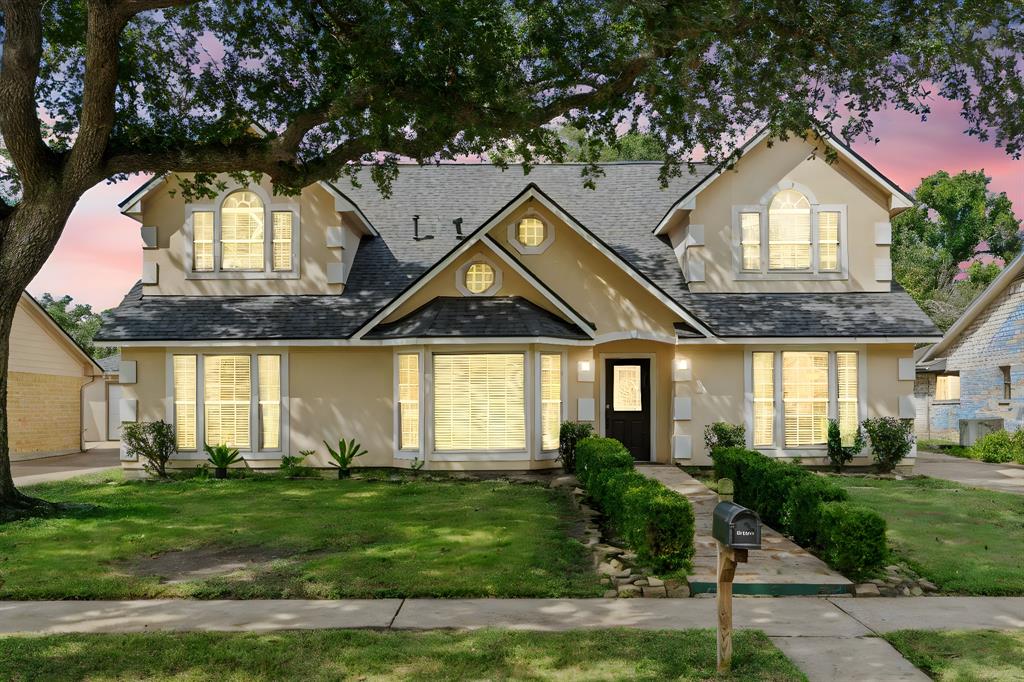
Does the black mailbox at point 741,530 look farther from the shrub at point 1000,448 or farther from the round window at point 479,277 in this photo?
the shrub at point 1000,448

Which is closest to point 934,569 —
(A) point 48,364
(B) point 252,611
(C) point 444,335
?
(B) point 252,611

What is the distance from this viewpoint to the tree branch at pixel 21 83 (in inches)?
465

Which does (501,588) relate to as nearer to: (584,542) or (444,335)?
(584,542)

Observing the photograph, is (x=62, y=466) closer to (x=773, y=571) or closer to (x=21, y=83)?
(x=21, y=83)

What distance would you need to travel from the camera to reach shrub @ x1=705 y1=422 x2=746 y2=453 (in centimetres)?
1684

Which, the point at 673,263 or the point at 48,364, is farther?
the point at 48,364

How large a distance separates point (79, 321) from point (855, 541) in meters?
58.7

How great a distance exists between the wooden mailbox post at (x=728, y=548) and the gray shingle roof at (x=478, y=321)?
9.70 metres

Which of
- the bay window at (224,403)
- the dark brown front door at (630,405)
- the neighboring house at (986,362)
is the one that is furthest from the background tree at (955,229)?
the bay window at (224,403)

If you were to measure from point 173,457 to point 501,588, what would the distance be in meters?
11.6

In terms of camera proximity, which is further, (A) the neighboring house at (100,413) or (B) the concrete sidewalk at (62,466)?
(A) the neighboring house at (100,413)

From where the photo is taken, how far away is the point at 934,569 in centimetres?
859

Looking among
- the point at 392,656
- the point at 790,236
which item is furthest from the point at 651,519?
the point at 790,236

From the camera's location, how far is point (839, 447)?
1698cm
